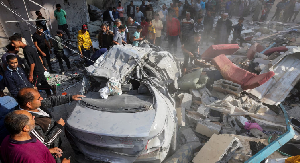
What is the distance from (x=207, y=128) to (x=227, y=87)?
1.72 metres

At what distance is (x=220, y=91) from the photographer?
509cm

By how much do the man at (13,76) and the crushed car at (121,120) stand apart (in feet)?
4.46

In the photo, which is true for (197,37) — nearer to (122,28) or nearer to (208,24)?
(122,28)

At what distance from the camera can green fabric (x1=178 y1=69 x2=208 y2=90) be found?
518 cm

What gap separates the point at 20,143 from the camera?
1827mm

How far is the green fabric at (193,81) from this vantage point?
5.18 meters

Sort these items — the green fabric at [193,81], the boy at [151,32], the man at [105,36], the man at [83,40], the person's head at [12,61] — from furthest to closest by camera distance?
the boy at [151,32] < the man at [105,36] < the man at [83,40] < the green fabric at [193,81] < the person's head at [12,61]

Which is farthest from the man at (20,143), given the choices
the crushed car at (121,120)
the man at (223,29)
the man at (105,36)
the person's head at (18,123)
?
the man at (223,29)

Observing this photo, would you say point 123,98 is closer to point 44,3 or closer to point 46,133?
point 46,133

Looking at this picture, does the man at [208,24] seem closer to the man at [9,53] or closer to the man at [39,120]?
the man at [9,53]

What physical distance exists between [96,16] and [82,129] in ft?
32.1

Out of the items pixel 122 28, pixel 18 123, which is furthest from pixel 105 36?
pixel 18 123

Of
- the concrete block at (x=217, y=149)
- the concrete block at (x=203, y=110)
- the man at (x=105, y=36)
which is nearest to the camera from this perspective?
the concrete block at (x=217, y=149)

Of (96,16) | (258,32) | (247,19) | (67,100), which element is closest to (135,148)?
(67,100)
